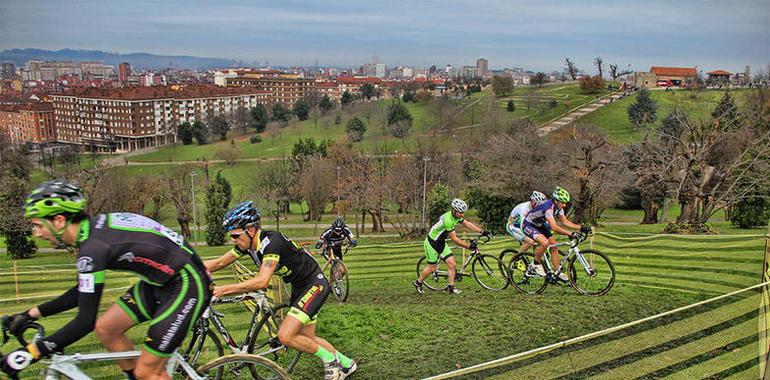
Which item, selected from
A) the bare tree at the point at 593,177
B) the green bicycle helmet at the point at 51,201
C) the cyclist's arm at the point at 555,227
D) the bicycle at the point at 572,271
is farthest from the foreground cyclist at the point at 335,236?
the bare tree at the point at 593,177

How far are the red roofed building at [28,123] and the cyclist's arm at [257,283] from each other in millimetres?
79825

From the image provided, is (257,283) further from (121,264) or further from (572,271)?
(572,271)

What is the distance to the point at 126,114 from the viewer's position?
10331cm

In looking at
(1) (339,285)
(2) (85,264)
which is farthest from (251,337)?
(1) (339,285)

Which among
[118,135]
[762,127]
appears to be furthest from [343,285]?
[118,135]

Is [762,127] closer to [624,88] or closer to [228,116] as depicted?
[624,88]

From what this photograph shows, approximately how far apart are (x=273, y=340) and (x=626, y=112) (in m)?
86.7

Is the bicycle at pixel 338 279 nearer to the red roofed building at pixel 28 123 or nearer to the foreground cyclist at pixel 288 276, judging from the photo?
the foreground cyclist at pixel 288 276

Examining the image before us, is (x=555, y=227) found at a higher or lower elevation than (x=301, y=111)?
higher

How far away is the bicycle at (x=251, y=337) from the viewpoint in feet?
21.1

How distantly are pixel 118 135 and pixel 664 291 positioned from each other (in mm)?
107198

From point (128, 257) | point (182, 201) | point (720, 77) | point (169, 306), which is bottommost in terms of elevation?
point (182, 201)

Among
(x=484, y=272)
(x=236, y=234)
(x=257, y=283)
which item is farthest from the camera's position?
(x=484, y=272)

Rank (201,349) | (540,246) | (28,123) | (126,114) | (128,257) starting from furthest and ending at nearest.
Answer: (126,114) < (28,123) < (540,246) < (201,349) < (128,257)
